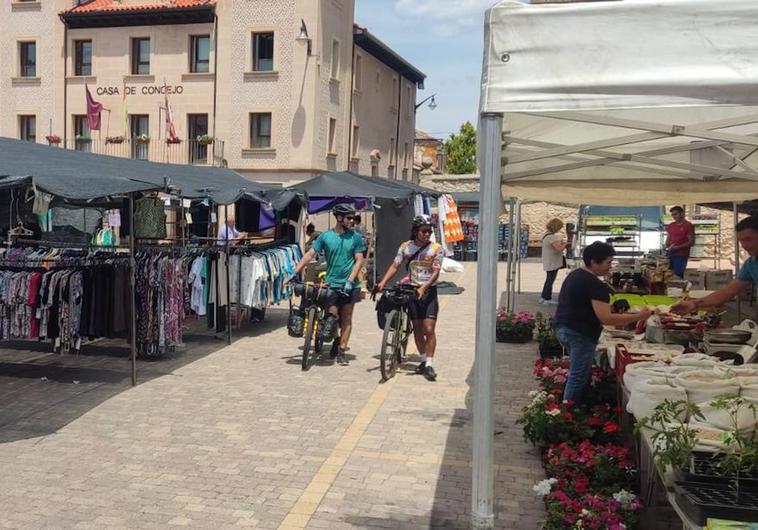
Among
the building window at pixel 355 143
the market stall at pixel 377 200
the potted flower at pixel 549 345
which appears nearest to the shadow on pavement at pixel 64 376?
the potted flower at pixel 549 345

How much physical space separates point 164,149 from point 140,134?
124cm

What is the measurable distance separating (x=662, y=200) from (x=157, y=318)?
20.2ft

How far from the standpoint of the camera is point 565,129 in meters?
5.06

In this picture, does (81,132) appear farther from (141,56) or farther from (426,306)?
(426,306)

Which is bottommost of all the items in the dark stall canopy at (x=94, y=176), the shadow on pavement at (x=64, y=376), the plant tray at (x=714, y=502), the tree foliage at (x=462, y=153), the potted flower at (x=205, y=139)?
the shadow on pavement at (x=64, y=376)

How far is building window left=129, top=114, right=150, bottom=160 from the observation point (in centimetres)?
2931

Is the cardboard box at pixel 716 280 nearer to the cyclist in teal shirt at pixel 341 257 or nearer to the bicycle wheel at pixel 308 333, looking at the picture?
the cyclist in teal shirt at pixel 341 257

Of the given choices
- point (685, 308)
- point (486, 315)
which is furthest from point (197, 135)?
point (486, 315)

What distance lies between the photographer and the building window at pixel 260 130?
28516mm

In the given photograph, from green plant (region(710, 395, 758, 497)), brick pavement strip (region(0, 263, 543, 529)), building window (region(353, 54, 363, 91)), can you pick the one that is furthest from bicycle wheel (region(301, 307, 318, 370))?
building window (region(353, 54, 363, 91))

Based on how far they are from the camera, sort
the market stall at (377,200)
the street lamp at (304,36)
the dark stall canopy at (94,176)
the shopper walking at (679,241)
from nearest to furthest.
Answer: the dark stall canopy at (94,176) < the shopper walking at (679,241) < the market stall at (377,200) < the street lamp at (304,36)

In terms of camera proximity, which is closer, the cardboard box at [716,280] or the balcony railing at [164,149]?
→ the cardboard box at [716,280]

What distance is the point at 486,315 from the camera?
324 centimetres

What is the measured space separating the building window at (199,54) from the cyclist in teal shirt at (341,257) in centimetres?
2209
